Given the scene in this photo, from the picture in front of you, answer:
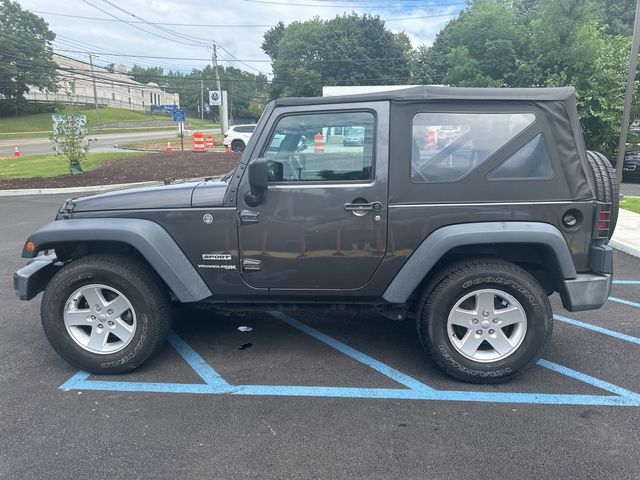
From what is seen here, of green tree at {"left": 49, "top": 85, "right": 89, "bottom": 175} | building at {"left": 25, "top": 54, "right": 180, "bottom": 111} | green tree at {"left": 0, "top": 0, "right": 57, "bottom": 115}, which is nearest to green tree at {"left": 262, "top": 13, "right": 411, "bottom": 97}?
building at {"left": 25, "top": 54, "right": 180, "bottom": 111}

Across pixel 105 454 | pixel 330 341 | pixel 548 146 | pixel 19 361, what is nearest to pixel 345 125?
pixel 548 146

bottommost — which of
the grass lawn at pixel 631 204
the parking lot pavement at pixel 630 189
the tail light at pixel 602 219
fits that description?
the parking lot pavement at pixel 630 189

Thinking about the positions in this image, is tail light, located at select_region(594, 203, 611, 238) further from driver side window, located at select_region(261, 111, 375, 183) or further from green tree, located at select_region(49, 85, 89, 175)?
green tree, located at select_region(49, 85, 89, 175)

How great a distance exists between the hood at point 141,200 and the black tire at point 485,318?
6.21 ft

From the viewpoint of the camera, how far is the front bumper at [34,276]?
352 cm

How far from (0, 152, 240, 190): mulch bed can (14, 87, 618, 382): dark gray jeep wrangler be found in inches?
445

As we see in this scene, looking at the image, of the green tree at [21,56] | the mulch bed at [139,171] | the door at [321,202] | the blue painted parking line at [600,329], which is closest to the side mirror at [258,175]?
the door at [321,202]

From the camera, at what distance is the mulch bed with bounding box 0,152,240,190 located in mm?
13664

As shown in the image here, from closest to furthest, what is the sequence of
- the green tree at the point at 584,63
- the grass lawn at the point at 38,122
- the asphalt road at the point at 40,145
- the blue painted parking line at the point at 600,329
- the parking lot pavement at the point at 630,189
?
the blue painted parking line at the point at 600,329, the parking lot pavement at the point at 630,189, the green tree at the point at 584,63, the asphalt road at the point at 40,145, the grass lawn at the point at 38,122

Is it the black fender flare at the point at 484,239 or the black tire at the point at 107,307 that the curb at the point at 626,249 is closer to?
the black fender flare at the point at 484,239

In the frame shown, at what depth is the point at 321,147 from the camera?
3.33 metres

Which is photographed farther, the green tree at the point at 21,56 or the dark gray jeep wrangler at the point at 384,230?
the green tree at the point at 21,56

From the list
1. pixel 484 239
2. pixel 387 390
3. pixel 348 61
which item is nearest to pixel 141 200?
pixel 387 390

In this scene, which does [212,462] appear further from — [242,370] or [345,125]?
[345,125]
